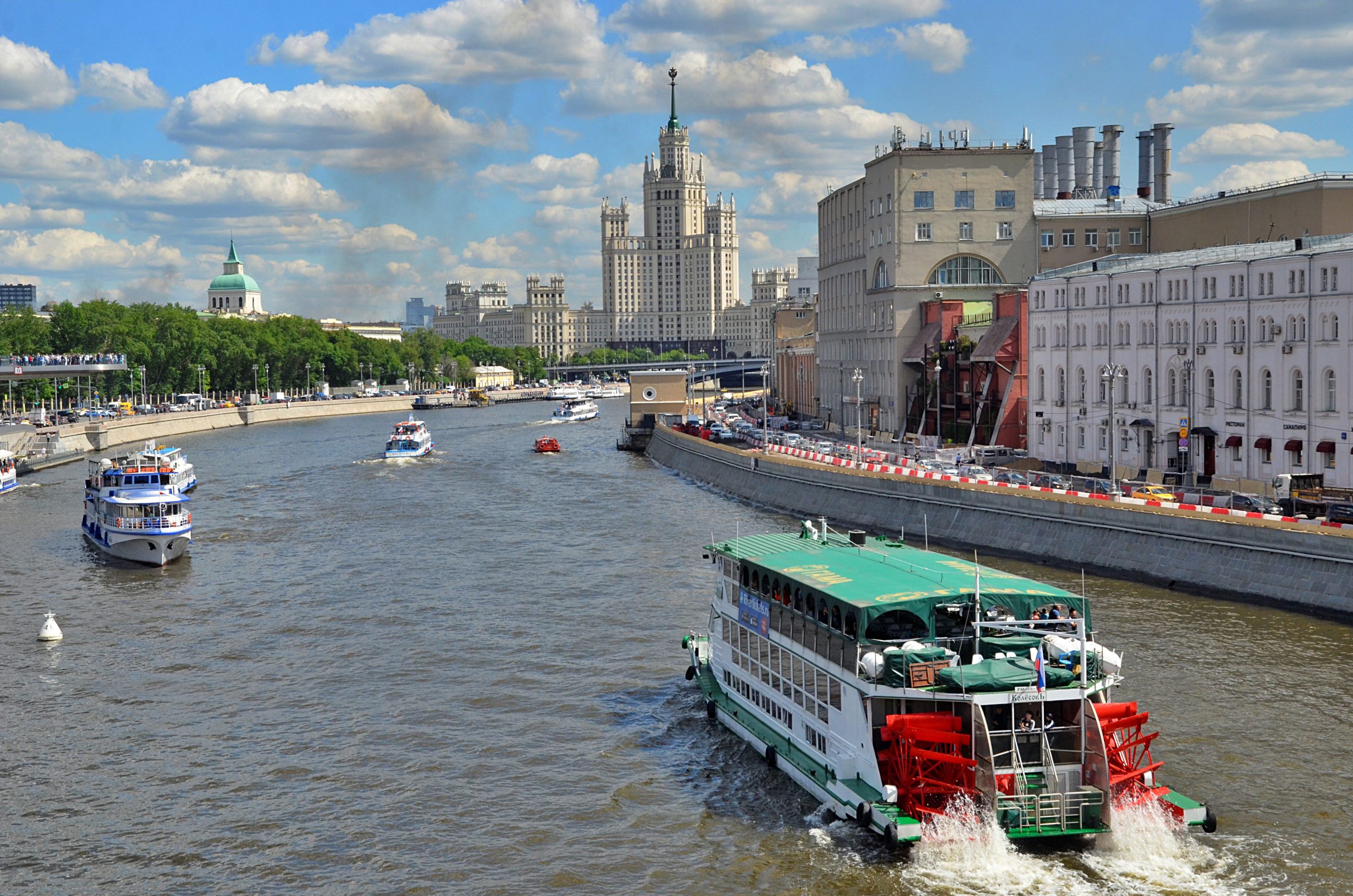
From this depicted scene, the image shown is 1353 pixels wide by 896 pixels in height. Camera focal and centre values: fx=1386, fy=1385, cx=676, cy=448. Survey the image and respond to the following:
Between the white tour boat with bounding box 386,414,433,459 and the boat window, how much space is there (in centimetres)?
9220

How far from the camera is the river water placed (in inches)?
996

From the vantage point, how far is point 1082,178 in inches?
4916

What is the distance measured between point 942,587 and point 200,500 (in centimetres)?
6624

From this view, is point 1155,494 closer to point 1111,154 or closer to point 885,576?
point 885,576

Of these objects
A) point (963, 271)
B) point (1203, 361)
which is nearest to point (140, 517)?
point (1203, 361)

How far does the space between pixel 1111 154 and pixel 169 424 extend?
10067 centimetres

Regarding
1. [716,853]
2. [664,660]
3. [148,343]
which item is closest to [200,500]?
[664,660]

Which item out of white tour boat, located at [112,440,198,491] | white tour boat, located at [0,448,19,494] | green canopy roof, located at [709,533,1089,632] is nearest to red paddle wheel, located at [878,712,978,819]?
green canopy roof, located at [709,533,1089,632]

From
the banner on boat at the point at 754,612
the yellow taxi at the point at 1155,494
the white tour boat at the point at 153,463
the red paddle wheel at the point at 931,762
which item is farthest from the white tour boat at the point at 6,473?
the red paddle wheel at the point at 931,762

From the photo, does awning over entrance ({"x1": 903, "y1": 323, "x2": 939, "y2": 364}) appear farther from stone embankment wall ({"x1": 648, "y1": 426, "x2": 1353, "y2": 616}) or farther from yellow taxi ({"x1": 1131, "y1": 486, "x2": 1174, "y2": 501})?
yellow taxi ({"x1": 1131, "y1": 486, "x2": 1174, "y2": 501})

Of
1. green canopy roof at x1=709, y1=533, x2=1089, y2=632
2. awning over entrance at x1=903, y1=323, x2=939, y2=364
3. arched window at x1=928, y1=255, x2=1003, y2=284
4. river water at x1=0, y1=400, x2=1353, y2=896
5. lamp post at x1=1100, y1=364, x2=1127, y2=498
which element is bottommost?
river water at x1=0, y1=400, x2=1353, y2=896

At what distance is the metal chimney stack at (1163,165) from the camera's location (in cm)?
11400

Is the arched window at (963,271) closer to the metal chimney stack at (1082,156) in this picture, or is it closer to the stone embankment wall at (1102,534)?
the metal chimney stack at (1082,156)

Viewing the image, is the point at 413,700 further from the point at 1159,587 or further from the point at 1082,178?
the point at 1082,178
